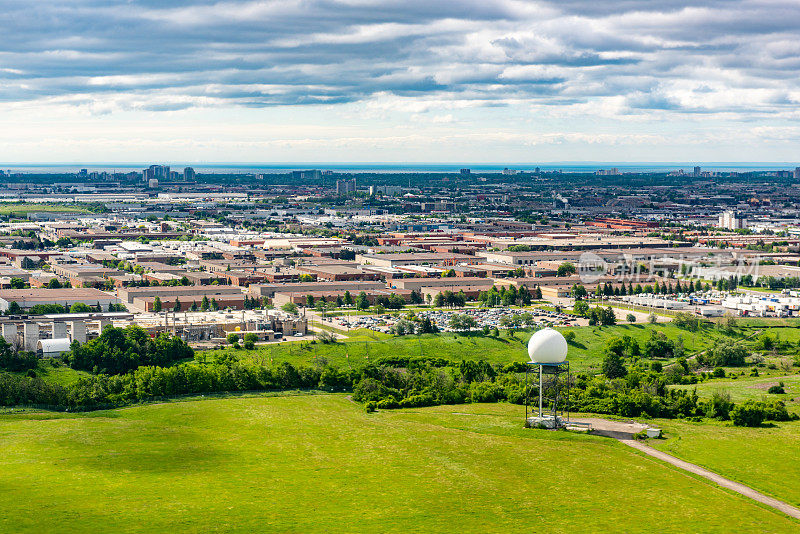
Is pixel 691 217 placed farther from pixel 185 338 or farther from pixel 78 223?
pixel 185 338

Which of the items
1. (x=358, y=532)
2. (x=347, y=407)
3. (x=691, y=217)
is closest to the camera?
(x=358, y=532)

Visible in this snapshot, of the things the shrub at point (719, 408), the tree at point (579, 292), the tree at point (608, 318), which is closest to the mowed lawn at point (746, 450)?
the shrub at point (719, 408)

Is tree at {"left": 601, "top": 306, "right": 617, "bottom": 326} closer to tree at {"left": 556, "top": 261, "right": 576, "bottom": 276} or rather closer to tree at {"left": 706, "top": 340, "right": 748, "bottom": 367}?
tree at {"left": 706, "top": 340, "right": 748, "bottom": 367}

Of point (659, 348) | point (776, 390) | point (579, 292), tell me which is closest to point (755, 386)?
point (776, 390)

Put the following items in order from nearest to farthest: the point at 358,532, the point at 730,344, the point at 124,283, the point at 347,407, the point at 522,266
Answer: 1. the point at 358,532
2. the point at 347,407
3. the point at 730,344
4. the point at 124,283
5. the point at 522,266

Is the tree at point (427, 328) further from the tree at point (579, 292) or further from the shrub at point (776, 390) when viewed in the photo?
the tree at point (579, 292)

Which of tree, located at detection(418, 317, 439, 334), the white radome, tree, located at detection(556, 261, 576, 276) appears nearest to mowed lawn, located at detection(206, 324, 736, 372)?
tree, located at detection(418, 317, 439, 334)

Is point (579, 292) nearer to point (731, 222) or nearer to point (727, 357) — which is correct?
point (727, 357)

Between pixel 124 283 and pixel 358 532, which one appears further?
pixel 124 283

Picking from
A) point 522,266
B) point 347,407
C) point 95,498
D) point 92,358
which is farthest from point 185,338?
point 522,266
